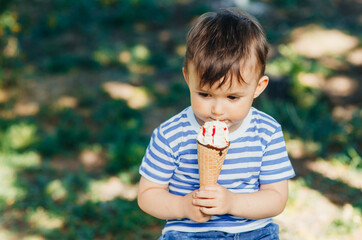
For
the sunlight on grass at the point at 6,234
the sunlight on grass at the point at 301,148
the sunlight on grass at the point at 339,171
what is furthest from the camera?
the sunlight on grass at the point at 301,148

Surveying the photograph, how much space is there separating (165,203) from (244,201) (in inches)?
13.7

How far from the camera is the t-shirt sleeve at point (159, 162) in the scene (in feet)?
6.56

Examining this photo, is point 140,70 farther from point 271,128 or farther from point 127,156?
point 271,128

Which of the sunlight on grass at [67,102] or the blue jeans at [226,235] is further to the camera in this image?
the sunlight on grass at [67,102]

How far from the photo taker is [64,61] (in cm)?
671

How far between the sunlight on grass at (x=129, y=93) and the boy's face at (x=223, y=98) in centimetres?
383

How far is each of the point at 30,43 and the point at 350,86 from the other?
5340mm

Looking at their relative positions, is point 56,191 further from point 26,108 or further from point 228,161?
point 228,161

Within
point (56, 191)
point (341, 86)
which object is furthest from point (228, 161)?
point (341, 86)

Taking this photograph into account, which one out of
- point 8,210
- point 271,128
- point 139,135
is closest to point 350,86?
point 139,135

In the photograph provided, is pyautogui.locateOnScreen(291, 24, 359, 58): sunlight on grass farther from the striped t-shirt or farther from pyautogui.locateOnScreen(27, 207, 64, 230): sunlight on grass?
the striped t-shirt

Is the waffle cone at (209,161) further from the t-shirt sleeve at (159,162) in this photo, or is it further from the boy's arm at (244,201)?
the t-shirt sleeve at (159,162)

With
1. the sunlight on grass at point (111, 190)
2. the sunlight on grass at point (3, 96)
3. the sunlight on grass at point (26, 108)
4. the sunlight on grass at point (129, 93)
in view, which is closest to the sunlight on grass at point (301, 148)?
the sunlight on grass at point (111, 190)

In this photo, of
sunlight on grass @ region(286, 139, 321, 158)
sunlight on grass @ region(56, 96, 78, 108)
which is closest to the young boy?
sunlight on grass @ region(286, 139, 321, 158)
